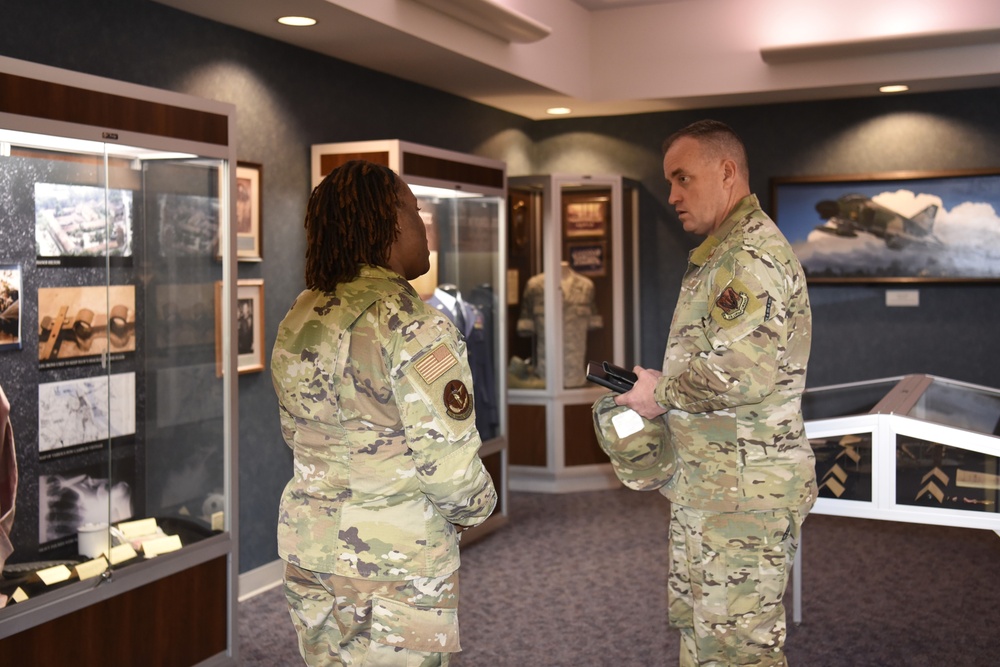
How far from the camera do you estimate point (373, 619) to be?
197 cm

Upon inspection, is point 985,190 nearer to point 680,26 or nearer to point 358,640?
point 680,26

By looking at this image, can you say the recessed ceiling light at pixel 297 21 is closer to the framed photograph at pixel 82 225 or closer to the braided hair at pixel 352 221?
the framed photograph at pixel 82 225

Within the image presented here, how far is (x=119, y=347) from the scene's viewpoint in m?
3.24

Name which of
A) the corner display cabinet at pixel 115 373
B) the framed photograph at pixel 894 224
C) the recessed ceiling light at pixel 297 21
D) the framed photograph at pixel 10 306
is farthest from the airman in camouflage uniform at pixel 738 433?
the framed photograph at pixel 894 224

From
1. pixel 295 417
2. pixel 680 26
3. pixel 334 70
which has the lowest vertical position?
pixel 295 417

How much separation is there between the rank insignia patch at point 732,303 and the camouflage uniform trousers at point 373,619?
887 millimetres

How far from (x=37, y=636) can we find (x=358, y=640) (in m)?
1.36

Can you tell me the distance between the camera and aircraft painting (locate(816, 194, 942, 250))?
670 cm

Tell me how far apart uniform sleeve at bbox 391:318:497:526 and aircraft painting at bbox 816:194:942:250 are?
5.57m

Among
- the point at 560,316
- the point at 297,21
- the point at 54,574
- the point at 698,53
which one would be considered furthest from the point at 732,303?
the point at 698,53

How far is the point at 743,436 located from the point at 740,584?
1.17 feet

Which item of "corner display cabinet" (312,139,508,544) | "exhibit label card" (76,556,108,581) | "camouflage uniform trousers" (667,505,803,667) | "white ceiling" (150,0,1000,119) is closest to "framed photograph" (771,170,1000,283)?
"white ceiling" (150,0,1000,119)

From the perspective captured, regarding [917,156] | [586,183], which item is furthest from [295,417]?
[917,156]

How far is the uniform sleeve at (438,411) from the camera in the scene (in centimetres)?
187
